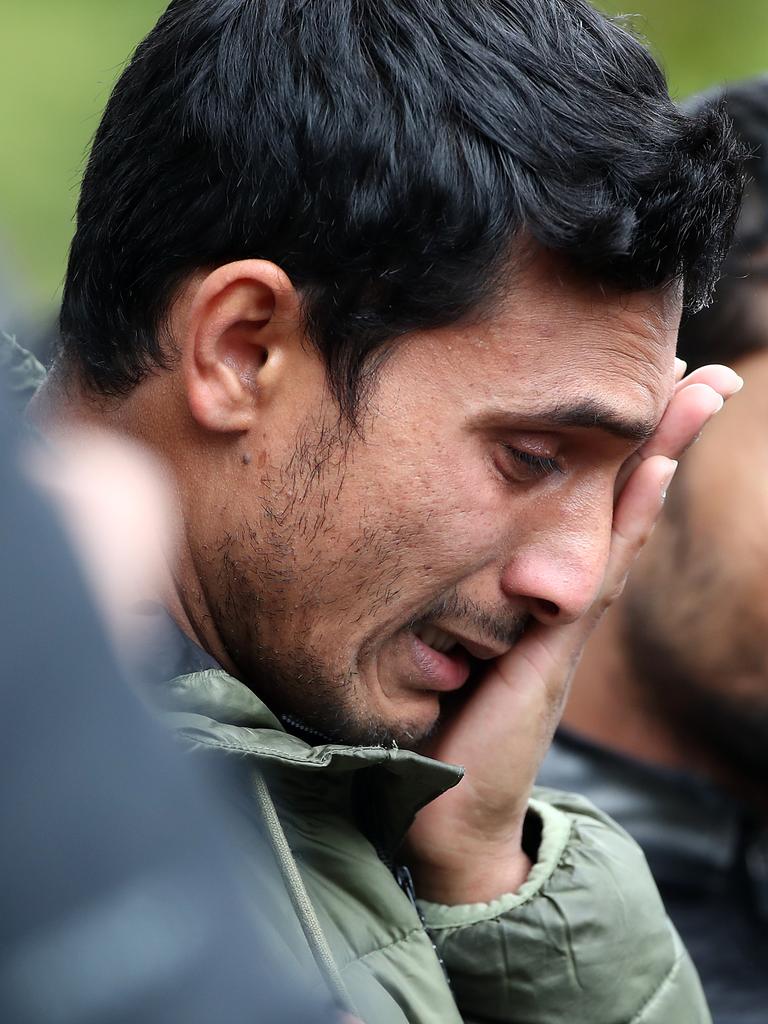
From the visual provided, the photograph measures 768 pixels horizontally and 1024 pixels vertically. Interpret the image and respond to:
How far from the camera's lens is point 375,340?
6.63 feet

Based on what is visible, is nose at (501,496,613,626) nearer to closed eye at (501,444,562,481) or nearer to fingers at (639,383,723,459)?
closed eye at (501,444,562,481)

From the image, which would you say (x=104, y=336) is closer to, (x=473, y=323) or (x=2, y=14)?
(x=473, y=323)

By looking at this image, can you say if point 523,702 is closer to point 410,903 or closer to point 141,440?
point 410,903

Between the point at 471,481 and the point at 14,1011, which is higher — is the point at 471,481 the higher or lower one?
the higher one

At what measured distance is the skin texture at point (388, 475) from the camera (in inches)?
80.4

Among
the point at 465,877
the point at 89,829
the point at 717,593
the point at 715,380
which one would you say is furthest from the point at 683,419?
the point at 89,829

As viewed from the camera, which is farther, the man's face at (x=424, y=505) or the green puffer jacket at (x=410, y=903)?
the man's face at (x=424, y=505)

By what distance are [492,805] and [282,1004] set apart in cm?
187

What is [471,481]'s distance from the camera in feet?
6.84

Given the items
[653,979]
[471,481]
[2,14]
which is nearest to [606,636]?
[653,979]

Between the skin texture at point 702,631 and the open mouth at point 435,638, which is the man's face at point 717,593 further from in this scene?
the open mouth at point 435,638

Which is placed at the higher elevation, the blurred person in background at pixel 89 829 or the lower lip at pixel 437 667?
the lower lip at pixel 437 667

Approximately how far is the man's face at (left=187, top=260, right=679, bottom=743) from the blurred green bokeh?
551 centimetres

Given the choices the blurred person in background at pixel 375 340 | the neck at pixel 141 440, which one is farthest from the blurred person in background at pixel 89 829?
the neck at pixel 141 440
